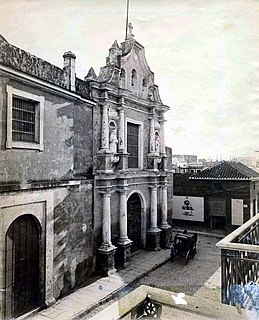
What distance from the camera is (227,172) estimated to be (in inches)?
119

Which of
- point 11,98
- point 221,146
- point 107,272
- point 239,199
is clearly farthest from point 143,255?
point 11,98

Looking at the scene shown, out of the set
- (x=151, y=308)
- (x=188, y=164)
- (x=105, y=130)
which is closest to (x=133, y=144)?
(x=105, y=130)

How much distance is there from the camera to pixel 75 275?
2.97 meters

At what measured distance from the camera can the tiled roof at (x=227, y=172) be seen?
270cm

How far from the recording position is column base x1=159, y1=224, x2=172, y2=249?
418 centimetres

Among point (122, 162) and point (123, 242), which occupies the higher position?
point (122, 162)

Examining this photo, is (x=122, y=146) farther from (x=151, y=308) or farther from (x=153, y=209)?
(x=151, y=308)

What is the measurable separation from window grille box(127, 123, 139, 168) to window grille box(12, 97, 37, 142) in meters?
1.72

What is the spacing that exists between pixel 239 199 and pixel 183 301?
5.94 ft

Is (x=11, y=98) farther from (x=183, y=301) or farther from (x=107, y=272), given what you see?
(x=107, y=272)

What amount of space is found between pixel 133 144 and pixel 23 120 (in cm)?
199

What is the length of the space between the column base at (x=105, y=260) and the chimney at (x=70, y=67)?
1843 mm

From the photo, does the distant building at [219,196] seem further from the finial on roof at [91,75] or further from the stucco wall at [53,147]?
the finial on roof at [91,75]

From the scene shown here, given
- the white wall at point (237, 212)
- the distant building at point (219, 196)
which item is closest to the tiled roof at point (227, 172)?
the distant building at point (219, 196)
